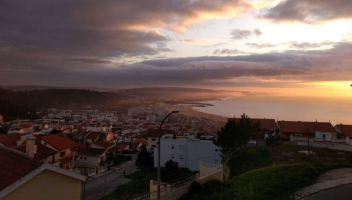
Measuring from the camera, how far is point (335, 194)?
A: 12.2 metres

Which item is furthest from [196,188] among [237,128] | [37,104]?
[37,104]

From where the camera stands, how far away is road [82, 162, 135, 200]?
19625mm

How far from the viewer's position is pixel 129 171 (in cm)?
2833

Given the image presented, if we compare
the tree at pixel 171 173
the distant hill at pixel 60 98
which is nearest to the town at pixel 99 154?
the tree at pixel 171 173

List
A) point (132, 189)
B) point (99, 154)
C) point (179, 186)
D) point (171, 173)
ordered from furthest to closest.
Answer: point (99, 154)
point (132, 189)
point (171, 173)
point (179, 186)

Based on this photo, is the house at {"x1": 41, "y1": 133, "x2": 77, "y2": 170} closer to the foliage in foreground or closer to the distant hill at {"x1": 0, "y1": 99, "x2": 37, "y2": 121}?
the foliage in foreground

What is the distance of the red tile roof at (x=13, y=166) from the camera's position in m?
5.96

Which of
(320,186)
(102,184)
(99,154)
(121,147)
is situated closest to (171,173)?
(102,184)

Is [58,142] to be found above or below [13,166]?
below

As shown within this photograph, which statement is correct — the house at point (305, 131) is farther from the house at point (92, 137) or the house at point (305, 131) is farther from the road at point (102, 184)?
the house at point (92, 137)

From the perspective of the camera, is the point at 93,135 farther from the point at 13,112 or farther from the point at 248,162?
the point at 13,112

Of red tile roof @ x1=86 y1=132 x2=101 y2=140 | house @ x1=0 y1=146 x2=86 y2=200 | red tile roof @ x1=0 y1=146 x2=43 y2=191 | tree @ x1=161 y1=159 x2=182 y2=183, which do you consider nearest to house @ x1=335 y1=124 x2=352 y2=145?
tree @ x1=161 y1=159 x2=182 y2=183

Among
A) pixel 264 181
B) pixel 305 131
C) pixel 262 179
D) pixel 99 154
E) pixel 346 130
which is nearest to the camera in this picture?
pixel 264 181

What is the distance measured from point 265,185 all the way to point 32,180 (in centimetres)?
1161
